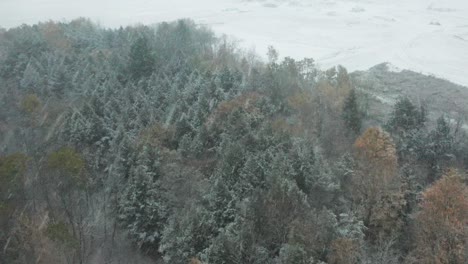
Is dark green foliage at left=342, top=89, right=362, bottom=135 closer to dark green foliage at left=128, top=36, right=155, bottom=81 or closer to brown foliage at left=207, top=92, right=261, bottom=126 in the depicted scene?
brown foliage at left=207, top=92, right=261, bottom=126

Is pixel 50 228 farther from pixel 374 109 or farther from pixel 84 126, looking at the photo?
pixel 374 109

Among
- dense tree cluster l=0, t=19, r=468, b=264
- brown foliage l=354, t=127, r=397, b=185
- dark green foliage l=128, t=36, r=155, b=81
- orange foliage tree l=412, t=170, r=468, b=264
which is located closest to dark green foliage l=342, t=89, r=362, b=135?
dense tree cluster l=0, t=19, r=468, b=264

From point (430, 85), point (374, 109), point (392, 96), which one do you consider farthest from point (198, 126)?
point (430, 85)

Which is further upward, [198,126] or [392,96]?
[198,126]

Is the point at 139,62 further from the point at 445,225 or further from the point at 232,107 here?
the point at 445,225

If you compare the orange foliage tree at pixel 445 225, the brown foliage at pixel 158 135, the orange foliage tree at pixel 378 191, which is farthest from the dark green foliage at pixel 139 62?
the orange foliage tree at pixel 445 225

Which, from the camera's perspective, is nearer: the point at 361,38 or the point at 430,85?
the point at 430,85
